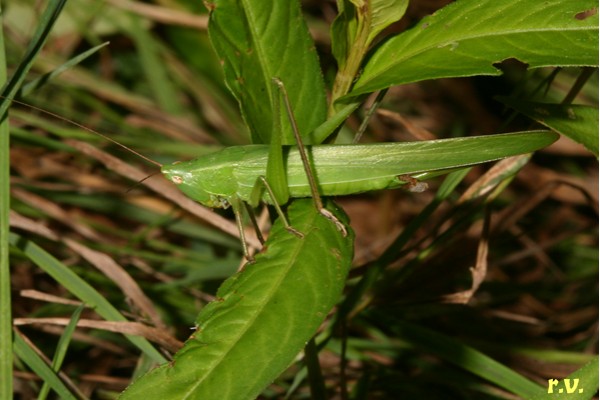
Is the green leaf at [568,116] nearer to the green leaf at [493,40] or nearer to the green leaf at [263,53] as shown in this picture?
the green leaf at [493,40]

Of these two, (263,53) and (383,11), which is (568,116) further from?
(263,53)

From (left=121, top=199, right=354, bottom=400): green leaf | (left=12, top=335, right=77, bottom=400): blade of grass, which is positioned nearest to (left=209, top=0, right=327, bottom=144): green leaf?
(left=121, top=199, right=354, bottom=400): green leaf

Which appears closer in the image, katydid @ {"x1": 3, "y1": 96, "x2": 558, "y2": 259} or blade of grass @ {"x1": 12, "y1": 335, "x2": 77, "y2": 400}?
katydid @ {"x1": 3, "y1": 96, "x2": 558, "y2": 259}

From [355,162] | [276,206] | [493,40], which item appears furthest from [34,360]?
[493,40]

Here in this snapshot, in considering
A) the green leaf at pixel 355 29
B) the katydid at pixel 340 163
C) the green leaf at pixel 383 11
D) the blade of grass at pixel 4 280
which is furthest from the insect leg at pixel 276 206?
the blade of grass at pixel 4 280

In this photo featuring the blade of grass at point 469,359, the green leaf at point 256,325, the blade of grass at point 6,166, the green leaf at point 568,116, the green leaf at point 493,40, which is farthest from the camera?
the blade of grass at point 469,359

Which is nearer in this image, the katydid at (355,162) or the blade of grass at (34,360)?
the katydid at (355,162)

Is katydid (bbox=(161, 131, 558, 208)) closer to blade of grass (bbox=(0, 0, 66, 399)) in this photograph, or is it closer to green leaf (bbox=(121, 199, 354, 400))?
green leaf (bbox=(121, 199, 354, 400))
